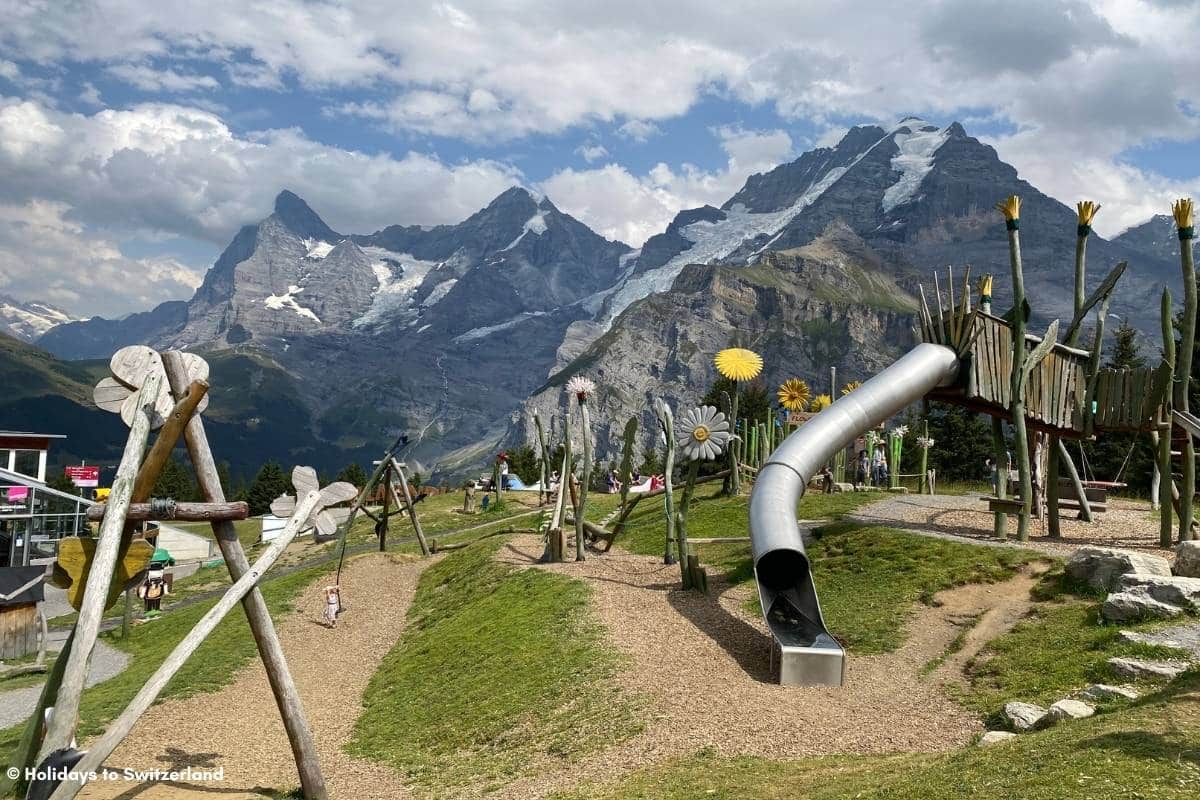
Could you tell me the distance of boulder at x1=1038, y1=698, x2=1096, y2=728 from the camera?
9.62 metres

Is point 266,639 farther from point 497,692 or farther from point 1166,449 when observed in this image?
point 1166,449

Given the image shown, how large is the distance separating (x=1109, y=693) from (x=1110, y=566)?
4669 millimetres

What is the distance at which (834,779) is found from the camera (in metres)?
8.78

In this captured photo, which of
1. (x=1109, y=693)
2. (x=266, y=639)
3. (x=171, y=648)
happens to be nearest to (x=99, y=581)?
(x=266, y=639)

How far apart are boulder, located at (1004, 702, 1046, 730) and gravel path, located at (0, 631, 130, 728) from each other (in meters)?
15.0

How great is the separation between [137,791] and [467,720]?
476 centimetres

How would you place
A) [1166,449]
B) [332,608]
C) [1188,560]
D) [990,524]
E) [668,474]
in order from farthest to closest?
[332,608] → [668,474] → [990,524] → [1166,449] → [1188,560]

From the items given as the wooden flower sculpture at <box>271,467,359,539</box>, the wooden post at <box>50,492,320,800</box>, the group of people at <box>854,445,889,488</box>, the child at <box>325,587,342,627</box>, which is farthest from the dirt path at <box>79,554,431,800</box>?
the group of people at <box>854,445,889,488</box>

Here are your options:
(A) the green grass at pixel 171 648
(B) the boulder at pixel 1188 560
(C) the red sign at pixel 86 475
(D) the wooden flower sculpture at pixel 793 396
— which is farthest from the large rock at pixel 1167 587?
(C) the red sign at pixel 86 475

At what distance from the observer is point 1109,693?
10.1 meters

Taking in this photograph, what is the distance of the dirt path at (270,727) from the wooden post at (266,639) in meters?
0.69

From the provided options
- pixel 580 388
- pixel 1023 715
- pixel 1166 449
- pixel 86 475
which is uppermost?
pixel 580 388

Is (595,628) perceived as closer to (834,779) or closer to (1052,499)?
(834,779)

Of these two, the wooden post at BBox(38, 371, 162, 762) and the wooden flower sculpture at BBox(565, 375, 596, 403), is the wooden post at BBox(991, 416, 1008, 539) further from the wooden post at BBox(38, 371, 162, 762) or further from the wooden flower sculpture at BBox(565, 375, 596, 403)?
the wooden post at BBox(38, 371, 162, 762)
